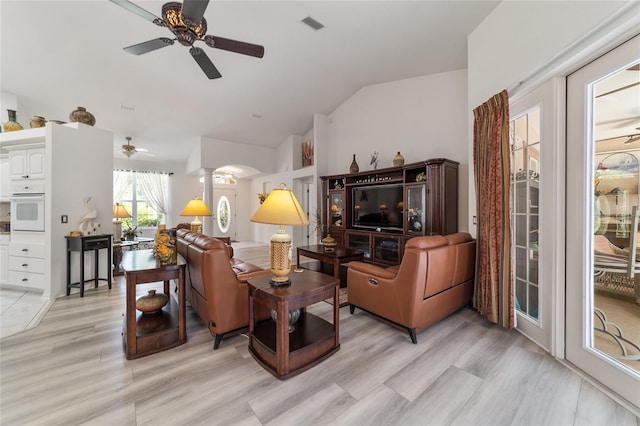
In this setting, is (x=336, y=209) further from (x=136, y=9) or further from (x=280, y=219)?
(x=136, y=9)

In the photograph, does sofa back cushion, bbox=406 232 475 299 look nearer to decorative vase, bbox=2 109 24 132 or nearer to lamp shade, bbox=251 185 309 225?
lamp shade, bbox=251 185 309 225

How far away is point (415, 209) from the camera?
4.19m

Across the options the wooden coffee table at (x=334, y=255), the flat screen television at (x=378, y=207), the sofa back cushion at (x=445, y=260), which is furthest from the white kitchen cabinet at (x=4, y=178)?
the sofa back cushion at (x=445, y=260)

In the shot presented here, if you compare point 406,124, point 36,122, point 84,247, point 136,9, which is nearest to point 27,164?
point 36,122

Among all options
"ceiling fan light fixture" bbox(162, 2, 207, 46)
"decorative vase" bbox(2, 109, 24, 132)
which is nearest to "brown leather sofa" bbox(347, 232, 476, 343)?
"ceiling fan light fixture" bbox(162, 2, 207, 46)

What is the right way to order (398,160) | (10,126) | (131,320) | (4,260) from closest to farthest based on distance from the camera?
(131,320), (10,126), (4,260), (398,160)

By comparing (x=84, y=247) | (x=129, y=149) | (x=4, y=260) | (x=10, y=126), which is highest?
(x=129, y=149)

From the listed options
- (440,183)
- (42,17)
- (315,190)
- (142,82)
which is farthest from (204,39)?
(315,190)

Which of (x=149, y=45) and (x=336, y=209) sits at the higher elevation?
(x=149, y=45)

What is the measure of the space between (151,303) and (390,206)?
12.5 ft

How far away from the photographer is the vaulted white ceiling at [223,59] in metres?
3.00

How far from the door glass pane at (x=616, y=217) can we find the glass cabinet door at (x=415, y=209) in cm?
226

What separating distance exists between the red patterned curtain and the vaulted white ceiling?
1.29 metres

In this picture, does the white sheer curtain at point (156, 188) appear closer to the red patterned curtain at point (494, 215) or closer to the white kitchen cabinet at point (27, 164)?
the white kitchen cabinet at point (27, 164)
